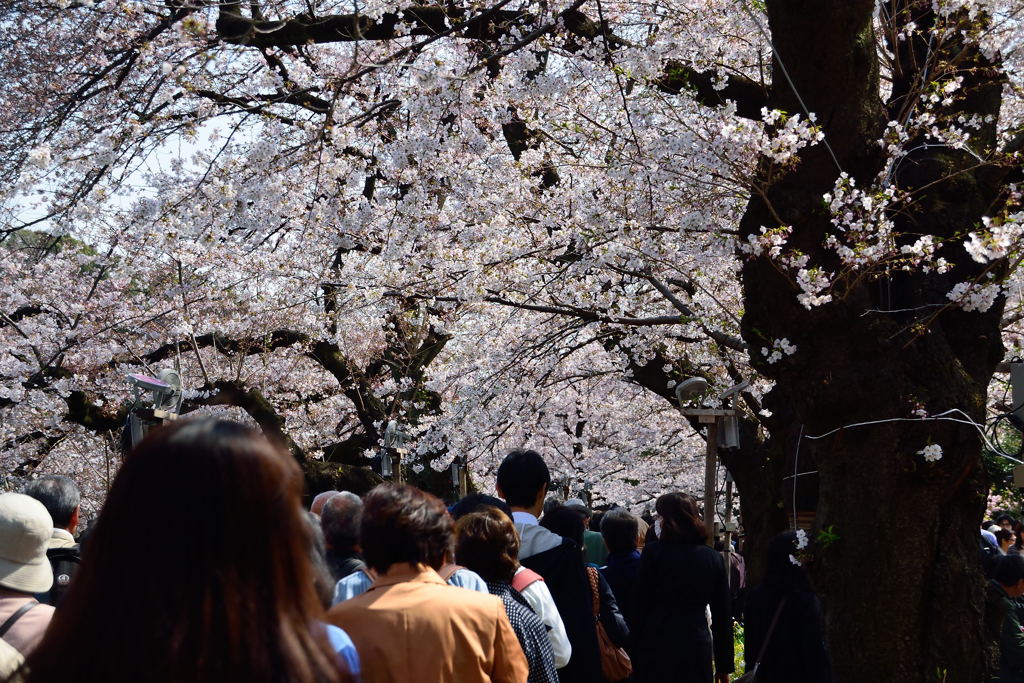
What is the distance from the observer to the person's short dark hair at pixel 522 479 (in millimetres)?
4293

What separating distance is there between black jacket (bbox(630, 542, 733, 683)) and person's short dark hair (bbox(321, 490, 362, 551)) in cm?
182

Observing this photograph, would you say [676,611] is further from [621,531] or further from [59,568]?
[59,568]

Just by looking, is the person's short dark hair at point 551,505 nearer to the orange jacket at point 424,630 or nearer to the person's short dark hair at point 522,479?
the person's short dark hair at point 522,479

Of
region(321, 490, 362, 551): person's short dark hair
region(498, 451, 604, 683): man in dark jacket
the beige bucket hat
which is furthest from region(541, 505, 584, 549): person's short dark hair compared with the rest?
the beige bucket hat

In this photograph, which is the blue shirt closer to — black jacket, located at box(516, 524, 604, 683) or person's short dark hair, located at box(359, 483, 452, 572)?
person's short dark hair, located at box(359, 483, 452, 572)

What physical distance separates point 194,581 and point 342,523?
2803mm

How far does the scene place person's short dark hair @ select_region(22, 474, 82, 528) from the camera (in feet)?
14.0

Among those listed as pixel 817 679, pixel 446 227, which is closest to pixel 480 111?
pixel 446 227

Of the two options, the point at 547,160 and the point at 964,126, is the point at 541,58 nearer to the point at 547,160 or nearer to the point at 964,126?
the point at 547,160

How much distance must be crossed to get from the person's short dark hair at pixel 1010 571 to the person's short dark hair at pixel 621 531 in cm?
198

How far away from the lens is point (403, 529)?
2.57m

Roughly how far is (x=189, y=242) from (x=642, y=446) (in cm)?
1212

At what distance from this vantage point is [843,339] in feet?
18.5

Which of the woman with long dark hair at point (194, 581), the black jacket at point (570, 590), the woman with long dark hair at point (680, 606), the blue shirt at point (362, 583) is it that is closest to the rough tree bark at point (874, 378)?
the woman with long dark hair at point (680, 606)
